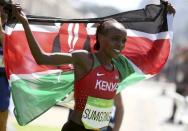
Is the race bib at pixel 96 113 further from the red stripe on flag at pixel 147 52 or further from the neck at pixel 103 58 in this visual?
the red stripe on flag at pixel 147 52

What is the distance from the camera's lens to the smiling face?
5.39m

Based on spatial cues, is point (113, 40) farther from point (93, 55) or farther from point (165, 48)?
point (165, 48)

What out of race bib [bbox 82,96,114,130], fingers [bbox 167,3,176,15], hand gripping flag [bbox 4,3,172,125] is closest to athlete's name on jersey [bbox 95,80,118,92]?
race bib [bbox 82,96,114,130]

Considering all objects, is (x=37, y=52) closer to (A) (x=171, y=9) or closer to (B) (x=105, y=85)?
(B) (x=105, y=85)

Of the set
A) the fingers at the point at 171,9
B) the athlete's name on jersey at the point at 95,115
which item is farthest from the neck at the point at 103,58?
the fingers at the point at 171,9

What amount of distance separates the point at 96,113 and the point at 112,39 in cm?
62

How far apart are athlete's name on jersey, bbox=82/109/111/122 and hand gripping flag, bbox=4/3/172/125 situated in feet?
1.41

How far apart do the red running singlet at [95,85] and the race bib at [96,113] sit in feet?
0.13

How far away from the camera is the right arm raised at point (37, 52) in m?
5.09

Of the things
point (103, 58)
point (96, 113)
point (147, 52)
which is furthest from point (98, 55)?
point (147, 52)

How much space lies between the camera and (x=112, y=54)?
5.43 meters

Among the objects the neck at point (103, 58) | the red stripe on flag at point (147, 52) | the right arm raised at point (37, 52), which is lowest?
the red stripe on flag at point (147, 52)

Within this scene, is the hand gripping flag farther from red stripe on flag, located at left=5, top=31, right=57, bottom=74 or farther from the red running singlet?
the red running singlet

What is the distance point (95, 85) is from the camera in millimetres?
5371
